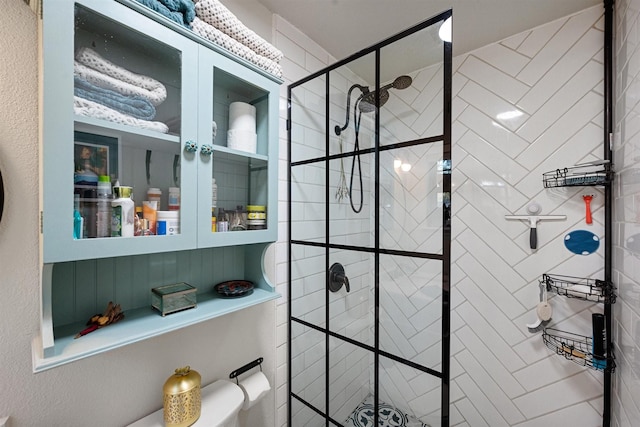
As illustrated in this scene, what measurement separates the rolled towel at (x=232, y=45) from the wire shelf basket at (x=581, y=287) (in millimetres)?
1636

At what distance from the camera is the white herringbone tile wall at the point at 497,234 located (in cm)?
114

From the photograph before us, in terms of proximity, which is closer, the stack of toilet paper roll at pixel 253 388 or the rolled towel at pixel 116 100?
the rolled towel at pixel 116 100

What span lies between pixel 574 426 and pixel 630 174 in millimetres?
1237

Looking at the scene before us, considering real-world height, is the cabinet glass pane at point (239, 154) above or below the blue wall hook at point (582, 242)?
above

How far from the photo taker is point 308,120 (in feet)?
4.48

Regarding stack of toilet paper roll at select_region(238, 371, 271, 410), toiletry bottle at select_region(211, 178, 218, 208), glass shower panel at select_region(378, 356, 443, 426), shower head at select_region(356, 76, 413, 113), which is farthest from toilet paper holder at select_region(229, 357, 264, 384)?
shower head at select_region(356, 76, 413, 113)

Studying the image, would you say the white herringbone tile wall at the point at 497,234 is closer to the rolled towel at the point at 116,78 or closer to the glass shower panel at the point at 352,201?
the glass shower panel at the point at 352,201

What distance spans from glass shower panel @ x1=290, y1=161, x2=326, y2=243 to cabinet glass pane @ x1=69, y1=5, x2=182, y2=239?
676mm

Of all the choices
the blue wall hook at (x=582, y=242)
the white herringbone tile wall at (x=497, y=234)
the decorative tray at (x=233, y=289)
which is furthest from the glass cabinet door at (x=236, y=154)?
the blue wall hook at (x=582, y=242)

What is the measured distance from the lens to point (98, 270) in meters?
0.77

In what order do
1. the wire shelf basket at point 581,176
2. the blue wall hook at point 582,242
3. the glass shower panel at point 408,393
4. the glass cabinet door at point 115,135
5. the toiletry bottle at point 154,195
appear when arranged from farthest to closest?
the blue wall hook at point 582,242, the wire shelf basket at point 581,176, the glass shower panel at point 408,393, the toiletry bottle at point 154,195, the glass cabinet door at point 115,135

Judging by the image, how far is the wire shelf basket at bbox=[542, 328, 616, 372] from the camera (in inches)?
43.4

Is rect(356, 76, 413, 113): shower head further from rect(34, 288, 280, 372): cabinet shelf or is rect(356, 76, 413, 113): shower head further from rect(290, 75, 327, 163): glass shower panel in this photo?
rect(34, 288, 280, 372): cabinet shelf

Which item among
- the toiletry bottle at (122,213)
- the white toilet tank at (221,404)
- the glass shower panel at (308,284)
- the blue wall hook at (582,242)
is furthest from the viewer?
the glass shower panel at (308,284)
